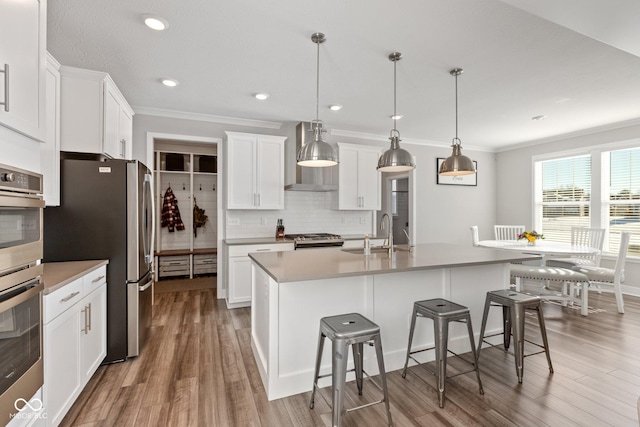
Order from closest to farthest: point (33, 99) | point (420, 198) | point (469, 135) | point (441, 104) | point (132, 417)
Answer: point (33, 99) < point (132, 417) < point (441, 104) < point (469, 135) < point (420, 198)

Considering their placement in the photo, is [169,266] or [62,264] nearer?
[62,264]

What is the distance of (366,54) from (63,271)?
2.82 meters

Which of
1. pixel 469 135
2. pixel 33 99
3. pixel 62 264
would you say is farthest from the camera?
pixel 469 135

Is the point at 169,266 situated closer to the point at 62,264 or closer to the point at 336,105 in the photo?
the point at 62,264

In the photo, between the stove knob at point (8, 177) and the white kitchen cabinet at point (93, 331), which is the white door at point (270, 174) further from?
the stove knob at point (8, 177)

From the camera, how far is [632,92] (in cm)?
353

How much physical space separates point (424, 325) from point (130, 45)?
3381 mm

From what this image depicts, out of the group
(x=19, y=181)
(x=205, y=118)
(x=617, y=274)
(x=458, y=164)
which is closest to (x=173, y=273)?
(x=205, y=118)

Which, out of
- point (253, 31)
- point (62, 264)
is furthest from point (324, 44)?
point (62, 264)

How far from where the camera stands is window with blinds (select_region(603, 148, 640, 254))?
4.67 m

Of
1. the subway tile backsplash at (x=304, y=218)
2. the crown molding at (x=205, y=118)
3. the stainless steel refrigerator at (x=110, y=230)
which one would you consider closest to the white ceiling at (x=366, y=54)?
the crown molding at (x=205, y=118)

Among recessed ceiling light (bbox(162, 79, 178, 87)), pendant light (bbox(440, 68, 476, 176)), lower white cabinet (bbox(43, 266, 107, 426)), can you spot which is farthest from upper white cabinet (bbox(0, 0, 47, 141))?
pendant light (bbox(440, 68, 476, 176))

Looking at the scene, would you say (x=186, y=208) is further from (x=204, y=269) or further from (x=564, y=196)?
(x=564, y=196)

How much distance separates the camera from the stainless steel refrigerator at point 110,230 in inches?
95.0
